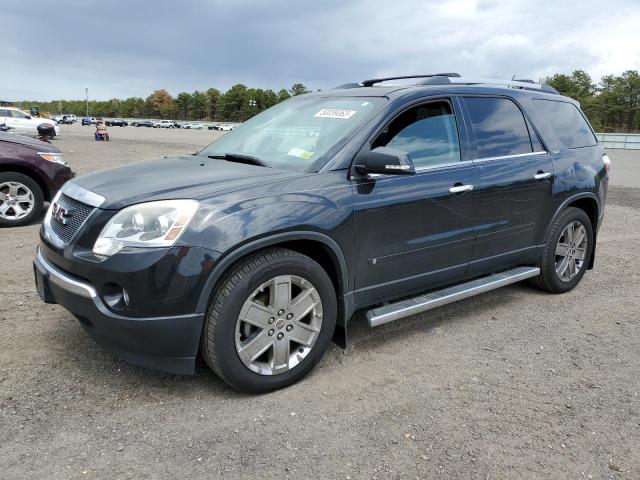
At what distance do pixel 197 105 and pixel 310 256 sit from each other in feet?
515

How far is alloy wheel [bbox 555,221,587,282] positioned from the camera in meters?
4.88

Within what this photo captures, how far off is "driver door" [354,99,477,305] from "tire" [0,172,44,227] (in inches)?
219

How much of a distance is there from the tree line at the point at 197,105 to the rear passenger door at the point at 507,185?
105576mm

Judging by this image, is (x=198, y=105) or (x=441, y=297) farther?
(x=198, y=105)

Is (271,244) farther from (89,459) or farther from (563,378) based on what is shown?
(563,378)

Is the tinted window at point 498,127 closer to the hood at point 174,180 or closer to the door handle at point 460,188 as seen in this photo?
the door handle at point 460,188

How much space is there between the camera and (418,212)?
356 cm

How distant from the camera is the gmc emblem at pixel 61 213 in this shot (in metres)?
3.09

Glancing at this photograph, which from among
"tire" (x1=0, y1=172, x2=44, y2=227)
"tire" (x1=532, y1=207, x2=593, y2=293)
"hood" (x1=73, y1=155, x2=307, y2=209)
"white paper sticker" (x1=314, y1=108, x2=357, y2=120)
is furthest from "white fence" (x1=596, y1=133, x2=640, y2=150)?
"hood" (x1=73, y1=155, x2=307, y2=209)

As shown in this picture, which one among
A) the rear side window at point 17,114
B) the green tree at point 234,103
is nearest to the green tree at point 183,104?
the green tree at point 234,103

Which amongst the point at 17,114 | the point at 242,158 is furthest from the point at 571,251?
the point at 17,114

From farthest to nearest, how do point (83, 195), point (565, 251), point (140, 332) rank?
1. point (565, 251)
2. point (83, 195)
3. point (140, 332)

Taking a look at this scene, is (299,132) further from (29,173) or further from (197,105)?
(197,105)

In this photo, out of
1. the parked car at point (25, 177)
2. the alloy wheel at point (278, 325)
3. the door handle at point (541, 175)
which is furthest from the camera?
the parked car at point (25, 177)
